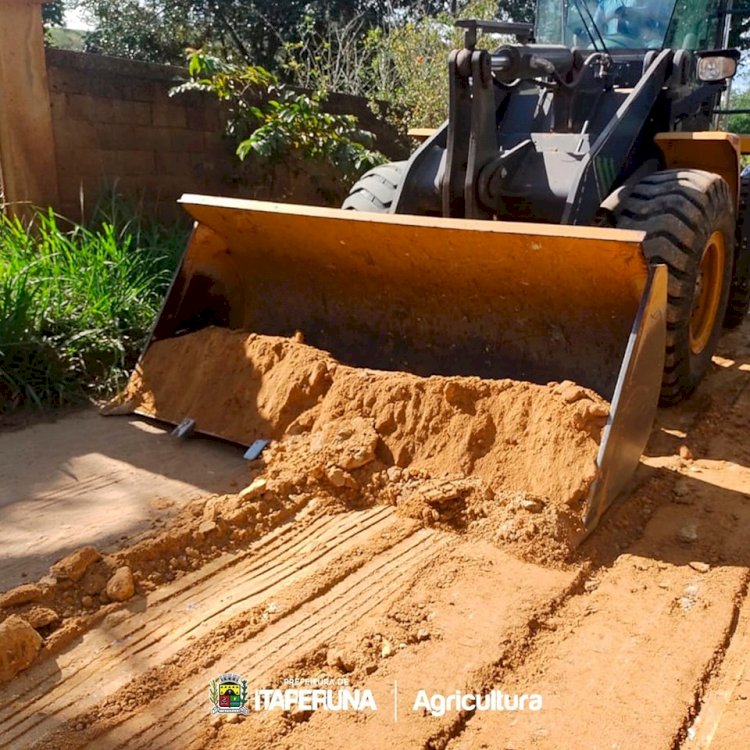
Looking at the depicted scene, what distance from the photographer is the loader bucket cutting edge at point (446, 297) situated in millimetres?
3094

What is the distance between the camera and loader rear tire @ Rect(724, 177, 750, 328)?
5.52 m

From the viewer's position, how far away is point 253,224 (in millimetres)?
4098

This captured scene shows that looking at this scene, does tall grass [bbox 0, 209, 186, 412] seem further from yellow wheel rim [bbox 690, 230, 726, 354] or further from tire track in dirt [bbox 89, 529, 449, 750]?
yellow wheel rim [bbox 690, 230, 726, 354]

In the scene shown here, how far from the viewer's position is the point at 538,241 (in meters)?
3.18

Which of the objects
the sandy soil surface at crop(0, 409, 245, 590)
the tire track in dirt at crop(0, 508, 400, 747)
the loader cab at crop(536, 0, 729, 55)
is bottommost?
the sandy soil surface at crop(0, 409, 245, 590)

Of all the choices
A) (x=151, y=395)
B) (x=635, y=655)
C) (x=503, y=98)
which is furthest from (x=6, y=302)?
(x=635, y=655)

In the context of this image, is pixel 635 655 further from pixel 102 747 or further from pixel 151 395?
pixel 151 395

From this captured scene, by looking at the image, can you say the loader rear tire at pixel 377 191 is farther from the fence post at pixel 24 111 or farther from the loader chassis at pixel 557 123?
the fence post at pixel 24 111

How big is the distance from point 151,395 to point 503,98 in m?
2.69

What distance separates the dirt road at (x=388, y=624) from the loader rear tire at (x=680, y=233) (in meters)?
0.78

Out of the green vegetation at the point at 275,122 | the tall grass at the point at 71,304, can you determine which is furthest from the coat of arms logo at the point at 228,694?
the green vegetation at the point at 275,122

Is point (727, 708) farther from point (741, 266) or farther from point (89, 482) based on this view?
point (741, 266)

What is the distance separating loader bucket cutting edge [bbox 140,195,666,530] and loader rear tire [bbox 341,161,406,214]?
0.72m

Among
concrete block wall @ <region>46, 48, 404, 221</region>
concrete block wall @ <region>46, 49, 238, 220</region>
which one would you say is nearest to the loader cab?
concrete block wall @ <region>46, 48, 404, 221</region>
